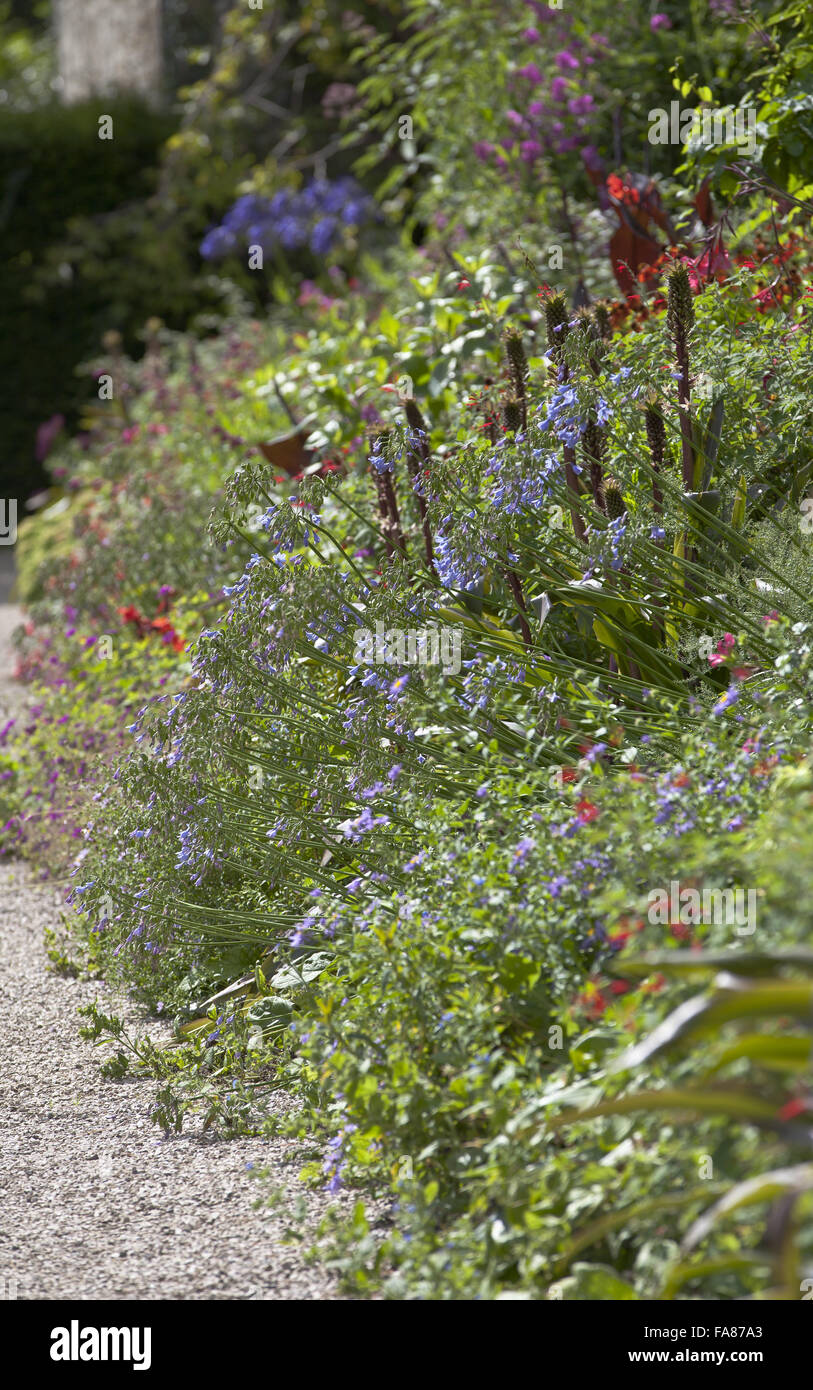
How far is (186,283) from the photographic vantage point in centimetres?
1114

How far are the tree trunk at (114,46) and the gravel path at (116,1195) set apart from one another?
1112 cm

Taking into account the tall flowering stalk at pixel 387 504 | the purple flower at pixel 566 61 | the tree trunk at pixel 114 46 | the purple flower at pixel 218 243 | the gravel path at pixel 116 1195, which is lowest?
the gravel path at pixel 116 1195

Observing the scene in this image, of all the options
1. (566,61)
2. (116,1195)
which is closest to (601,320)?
(116,1195)

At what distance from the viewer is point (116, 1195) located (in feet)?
8.08

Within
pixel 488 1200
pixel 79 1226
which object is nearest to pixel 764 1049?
pixel 488 1200

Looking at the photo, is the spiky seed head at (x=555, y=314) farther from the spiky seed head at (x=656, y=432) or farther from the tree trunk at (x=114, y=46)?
the tree trunk at (x=114, y=46)

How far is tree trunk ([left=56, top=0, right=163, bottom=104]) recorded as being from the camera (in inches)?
481

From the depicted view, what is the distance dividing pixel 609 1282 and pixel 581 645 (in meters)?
1.75

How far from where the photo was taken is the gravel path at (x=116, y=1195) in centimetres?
215

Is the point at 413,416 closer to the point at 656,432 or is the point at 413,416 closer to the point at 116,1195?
the point at 656,432

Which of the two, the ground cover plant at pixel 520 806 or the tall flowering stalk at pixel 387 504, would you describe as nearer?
the ground cover plant at pixel 520 806

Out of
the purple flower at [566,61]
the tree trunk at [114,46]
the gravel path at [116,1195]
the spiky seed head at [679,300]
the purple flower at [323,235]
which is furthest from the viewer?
the tree trunk at [114,46]

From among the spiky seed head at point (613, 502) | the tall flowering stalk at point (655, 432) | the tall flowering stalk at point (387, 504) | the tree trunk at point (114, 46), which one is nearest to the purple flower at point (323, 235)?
the tree trunk at point (114, 46)

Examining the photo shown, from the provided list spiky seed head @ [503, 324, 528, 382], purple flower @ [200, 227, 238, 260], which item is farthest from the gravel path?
purple flower @ [200, 227, 238, 260]
